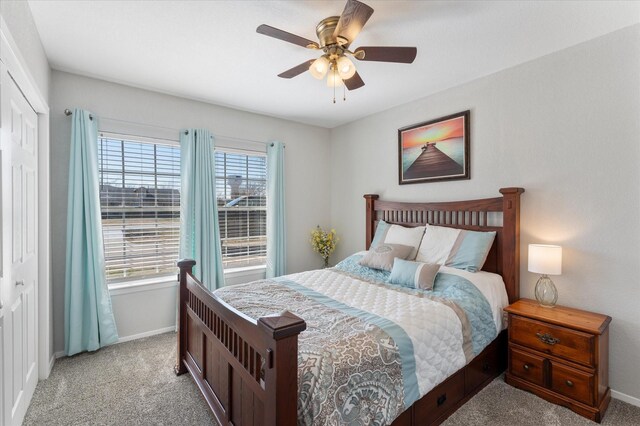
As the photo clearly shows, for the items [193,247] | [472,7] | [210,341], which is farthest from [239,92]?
[210,341]

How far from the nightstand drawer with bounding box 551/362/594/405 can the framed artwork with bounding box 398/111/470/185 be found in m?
1.75

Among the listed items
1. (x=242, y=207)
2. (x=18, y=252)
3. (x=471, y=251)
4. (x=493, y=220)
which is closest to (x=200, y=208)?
(x=242, y=207)

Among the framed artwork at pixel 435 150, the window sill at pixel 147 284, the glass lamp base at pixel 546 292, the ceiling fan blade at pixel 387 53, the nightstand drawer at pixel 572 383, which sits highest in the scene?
the ceiling fan blade at pixel 387 53

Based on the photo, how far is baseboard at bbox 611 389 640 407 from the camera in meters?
2.15

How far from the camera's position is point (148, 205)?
3.33 meters

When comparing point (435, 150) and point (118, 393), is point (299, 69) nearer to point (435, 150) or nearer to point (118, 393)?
point (435, 150)

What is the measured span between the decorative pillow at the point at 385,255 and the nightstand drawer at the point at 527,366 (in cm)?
112

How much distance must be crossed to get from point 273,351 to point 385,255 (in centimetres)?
197

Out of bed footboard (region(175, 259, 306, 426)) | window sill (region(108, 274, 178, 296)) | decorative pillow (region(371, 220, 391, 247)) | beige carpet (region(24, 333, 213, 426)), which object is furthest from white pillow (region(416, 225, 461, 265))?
window sill (region(108, 274, 178, 296))

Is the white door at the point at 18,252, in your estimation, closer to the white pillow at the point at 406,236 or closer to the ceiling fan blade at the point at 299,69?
the ceiling fan blade at the point at 299,69

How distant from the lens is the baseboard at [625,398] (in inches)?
84.5

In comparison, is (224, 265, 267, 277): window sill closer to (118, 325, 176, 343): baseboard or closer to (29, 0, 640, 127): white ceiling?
(118, 325, 176, 343): baseboard

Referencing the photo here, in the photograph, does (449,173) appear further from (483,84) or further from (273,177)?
A: (273,177)

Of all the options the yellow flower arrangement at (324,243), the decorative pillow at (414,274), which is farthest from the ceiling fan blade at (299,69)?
the yellow flower arrangement at (324,243)
